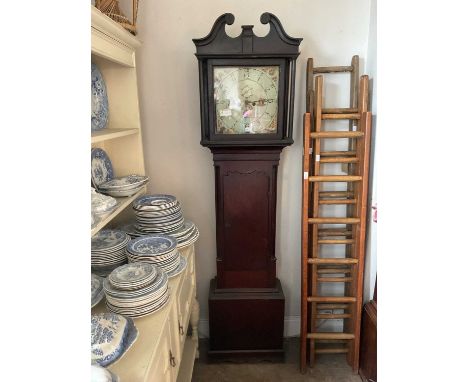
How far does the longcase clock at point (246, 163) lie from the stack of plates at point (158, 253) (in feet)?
1.27

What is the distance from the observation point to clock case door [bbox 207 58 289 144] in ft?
5.24

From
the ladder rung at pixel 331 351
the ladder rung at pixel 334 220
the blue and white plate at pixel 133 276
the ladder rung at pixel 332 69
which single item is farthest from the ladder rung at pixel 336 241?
the blue and white plate at pixel 133 276

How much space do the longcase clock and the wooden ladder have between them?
0.16m

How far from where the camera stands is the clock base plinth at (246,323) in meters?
1.89

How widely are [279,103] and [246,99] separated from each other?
6.2 inches

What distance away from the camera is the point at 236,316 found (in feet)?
6.29

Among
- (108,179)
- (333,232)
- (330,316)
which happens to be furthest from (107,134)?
(330,316)

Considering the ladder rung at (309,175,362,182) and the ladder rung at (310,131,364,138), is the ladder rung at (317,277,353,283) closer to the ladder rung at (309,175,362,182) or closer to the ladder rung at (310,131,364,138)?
the ladder rung at (309,175,362,182)

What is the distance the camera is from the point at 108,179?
166 centimetres

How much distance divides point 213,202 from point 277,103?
681 millimetres

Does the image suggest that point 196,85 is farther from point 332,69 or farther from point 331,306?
point 331,306

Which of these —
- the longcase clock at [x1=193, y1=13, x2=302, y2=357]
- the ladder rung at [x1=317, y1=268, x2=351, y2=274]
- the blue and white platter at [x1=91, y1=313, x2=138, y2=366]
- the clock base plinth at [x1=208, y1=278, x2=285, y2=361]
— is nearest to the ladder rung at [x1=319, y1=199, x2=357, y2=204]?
the longcase clock at [x1=193, y1=13, x2=302, y2=357]
